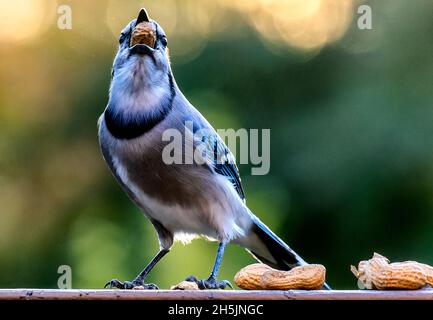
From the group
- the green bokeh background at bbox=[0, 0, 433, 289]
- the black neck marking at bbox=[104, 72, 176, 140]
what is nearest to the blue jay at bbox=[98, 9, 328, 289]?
the black neck marking at bbox=[104, 72, 176, 140]

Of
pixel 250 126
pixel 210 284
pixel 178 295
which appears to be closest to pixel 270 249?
pixel 210 284

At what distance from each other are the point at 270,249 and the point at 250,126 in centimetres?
124

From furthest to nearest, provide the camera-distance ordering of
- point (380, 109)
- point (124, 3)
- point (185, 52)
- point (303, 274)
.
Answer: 1. point (124, 3)
2. point (185, 52)
3. point (380, 109)
4. point (303, 274)

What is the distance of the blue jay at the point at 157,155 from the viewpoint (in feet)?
6.75

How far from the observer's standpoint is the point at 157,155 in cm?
205

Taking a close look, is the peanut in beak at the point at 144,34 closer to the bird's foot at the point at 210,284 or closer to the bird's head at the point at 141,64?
the bird's head at the point at 141,64

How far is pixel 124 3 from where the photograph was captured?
3654 millimetres

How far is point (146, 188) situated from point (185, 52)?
1.43 m

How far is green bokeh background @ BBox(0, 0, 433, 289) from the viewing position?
10.6ft

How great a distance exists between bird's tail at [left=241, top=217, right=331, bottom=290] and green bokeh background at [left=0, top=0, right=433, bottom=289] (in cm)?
90

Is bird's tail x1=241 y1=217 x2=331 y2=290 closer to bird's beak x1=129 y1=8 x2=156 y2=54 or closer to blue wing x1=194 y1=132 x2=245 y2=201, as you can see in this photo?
blue wing x1=194 y1=132 x2=245 y2=201

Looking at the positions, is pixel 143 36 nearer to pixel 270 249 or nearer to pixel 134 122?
pixel 134 122
